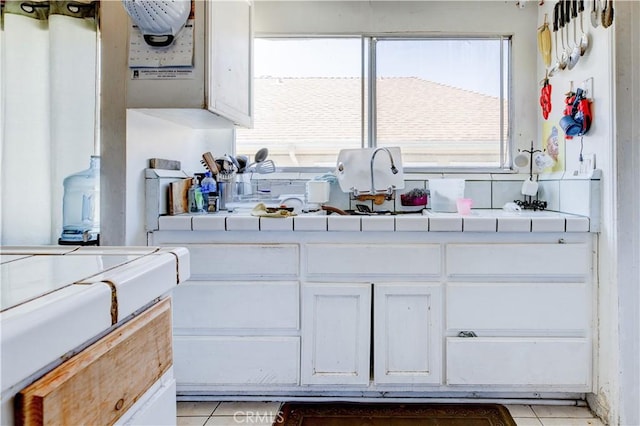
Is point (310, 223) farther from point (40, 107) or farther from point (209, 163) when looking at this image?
point (40, 107)

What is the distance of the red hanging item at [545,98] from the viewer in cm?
211

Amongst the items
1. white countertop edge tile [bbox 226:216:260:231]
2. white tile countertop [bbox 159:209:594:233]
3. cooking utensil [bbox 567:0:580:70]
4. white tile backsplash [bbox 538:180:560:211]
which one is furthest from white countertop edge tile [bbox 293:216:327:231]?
cooking utensil [bbox 567:0:580:70]

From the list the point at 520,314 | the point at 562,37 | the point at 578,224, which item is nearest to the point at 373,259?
the point at 520,314

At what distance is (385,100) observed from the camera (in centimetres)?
234

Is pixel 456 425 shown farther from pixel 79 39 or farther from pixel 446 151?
pixel 79 39

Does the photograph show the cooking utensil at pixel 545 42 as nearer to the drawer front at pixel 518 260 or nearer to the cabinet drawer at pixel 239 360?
the drawer front at pixel 518 260

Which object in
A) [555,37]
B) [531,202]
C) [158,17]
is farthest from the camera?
[531,202]

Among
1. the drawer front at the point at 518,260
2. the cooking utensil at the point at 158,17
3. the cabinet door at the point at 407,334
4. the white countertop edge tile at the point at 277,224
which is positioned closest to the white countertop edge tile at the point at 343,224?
the white countertop edge tile at the point at 277,224

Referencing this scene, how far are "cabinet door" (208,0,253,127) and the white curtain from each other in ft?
1.78

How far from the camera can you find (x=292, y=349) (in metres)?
1.69

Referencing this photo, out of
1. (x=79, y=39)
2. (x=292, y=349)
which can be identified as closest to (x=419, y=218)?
(x=292, y=349)

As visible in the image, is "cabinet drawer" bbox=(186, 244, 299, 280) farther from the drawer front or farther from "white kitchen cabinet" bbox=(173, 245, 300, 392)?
the drawer front

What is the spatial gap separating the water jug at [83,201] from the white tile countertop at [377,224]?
0.31 metres

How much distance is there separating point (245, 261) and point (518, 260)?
1.17 metres
